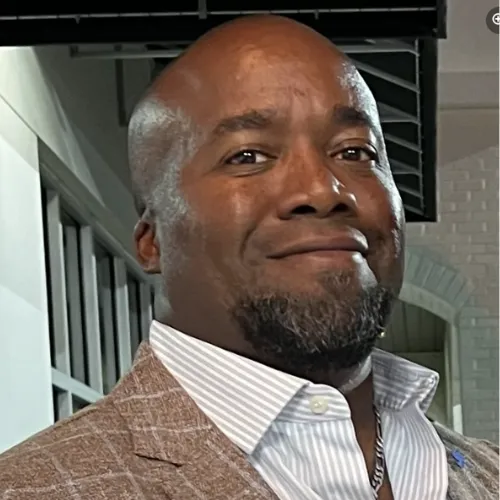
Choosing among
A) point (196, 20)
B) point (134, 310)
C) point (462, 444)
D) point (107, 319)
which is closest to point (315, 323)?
point (462, 444)

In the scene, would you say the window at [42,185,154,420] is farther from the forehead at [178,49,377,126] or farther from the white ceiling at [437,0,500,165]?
the forehead at [178,49,377,126]

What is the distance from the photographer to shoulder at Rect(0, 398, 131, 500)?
753 millimetres

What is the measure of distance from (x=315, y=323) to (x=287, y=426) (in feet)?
0.30

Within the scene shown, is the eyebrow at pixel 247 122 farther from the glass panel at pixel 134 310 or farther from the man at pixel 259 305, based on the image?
the glass panel at pixel 134 310

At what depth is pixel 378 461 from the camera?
92cm

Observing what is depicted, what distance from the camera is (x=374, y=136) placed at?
3.14 feet

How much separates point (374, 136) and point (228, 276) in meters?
0.21

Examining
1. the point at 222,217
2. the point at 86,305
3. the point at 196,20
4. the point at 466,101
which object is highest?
the point at 466,101

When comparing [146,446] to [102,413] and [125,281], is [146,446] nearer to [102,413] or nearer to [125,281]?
[102,413]

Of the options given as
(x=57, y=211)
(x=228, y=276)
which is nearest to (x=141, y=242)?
(x=228, y=276)

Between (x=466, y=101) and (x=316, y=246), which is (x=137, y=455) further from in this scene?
(x=466, y=101)

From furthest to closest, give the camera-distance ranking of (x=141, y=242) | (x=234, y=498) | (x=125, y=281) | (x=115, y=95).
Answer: (x=125, y=281)
(x=115, y=95)
(x=141, y=242)
(x=234, y=498)

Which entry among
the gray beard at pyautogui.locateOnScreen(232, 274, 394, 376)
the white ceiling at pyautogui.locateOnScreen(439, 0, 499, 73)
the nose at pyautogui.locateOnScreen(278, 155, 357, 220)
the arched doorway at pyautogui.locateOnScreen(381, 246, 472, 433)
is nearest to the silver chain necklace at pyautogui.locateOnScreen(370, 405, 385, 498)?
the gray beard at pyautogui.locateOnScreen(232, 274, 394, 376)

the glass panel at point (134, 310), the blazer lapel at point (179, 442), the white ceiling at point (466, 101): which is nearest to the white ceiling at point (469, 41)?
the white ceiling at point (466, 101)
